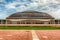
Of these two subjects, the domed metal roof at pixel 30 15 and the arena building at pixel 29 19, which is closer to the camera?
the arena building at pixel 29 19

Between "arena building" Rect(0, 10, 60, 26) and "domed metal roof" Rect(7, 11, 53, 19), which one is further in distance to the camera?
"domed metal roof" Rect(7, 11, 53, 19)

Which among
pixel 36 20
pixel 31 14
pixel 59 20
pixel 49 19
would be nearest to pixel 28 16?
pixel 31 14

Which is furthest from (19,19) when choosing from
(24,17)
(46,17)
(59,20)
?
(59,20)

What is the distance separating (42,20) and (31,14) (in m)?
4.12

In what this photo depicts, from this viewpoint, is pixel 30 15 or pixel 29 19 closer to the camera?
pixel 29 19

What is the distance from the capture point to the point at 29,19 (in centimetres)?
3319

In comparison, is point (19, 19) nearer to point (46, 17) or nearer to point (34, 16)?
point (34, 16)

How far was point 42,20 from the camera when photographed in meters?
32.7

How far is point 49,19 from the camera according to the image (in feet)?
109

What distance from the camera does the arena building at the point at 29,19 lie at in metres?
32.1

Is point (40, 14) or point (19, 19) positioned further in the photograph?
point (40, 14)

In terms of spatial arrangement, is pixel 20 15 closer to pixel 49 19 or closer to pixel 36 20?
pixel 36 20

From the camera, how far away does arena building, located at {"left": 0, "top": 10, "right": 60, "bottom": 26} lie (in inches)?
1265

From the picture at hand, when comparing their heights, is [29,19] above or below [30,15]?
below
